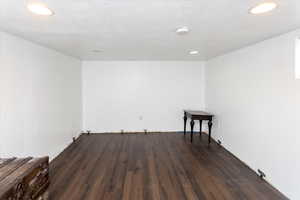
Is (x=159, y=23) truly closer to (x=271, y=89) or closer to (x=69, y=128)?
(x=271, y=89)

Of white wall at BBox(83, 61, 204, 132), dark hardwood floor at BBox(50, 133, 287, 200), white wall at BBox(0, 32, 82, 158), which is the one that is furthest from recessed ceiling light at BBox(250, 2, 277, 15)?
white wall at BBox(83, 61, 204, 132)

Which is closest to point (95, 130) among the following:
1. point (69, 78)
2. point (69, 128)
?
point (69, 128)

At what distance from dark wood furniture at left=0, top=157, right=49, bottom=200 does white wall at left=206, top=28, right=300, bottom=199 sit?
3.05 meters

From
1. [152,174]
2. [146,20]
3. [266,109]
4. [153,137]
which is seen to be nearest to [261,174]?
[266,109]

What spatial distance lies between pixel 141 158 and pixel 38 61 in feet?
8.56

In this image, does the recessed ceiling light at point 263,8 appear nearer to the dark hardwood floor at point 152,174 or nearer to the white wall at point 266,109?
the white wall at point 266,109

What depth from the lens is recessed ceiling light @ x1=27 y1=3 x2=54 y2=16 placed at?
4.60 ft

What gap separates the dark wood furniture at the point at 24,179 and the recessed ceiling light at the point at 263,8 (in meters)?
2.57

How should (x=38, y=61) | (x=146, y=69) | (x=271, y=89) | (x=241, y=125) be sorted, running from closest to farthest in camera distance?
(x=271, y=89), (x=38, y=61), (x=241, y=125), (x=146, y=69)

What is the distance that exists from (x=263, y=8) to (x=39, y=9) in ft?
6.57

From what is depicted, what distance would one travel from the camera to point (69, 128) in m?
4.11

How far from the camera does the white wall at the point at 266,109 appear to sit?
2158mm

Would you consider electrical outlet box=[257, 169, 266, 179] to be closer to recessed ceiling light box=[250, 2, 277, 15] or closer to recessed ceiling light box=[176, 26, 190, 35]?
recessed ceiling light box=[250, 2, 277, 15]

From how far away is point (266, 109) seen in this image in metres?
2.60
